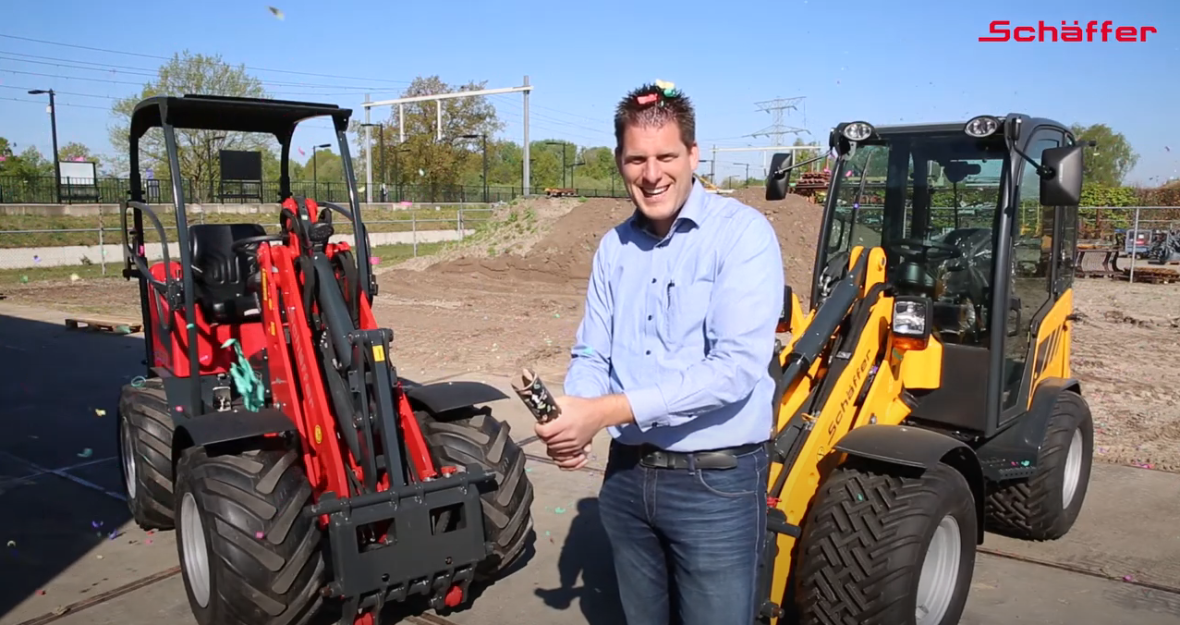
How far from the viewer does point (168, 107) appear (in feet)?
16.8

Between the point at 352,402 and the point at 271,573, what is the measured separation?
2.53ft

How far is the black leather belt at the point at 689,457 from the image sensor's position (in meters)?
2.29

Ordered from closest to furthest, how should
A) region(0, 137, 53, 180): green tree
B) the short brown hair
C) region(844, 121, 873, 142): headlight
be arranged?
1. the short brown hair
2. region(844, 121, 873, 142): headlight
3. region(0, 137, 53, 180): green tree

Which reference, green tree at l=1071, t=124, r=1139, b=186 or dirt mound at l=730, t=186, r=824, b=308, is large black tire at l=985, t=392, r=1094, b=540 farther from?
green tree at l=1071, t=124, r=1139, b=186

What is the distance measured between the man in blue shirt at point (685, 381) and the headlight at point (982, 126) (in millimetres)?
2739

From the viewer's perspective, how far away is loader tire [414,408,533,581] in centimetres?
432

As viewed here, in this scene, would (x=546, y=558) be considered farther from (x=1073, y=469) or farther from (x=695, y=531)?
(x=1073, y=469)

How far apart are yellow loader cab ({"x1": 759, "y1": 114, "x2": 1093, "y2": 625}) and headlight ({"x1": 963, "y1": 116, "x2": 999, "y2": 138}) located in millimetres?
10

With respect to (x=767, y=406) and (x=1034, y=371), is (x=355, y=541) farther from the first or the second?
(x=1034, y=371)

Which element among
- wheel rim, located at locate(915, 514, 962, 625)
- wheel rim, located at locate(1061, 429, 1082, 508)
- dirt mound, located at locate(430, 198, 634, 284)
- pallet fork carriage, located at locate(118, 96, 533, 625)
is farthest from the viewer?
dirt mound, located at locate(430, 198, 634, 284)

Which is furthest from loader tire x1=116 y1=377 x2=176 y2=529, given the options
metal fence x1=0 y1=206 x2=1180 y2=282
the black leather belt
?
metal fence x1=0 y1=206 x2=1180 y2=282

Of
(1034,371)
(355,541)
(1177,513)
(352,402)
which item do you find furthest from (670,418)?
(1177,513)

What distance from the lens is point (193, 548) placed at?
168 inches

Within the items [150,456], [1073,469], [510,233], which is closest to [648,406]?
[150,456]
